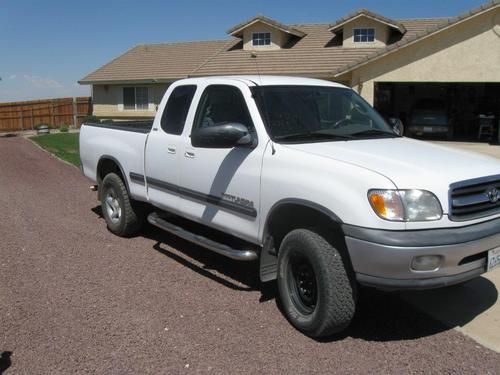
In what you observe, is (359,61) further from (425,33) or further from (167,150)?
(167,150)

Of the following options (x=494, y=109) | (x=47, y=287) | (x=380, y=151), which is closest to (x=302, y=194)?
(x=380, y=151)

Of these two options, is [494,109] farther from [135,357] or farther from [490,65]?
[135,357]

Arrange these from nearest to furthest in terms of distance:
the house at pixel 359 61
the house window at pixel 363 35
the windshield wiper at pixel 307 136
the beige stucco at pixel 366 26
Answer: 1. the windshield wiper at pixel 307 136
2. the house at pixel 359 61
3. the beige stucco at pixel 366 26
4. the house window at pixel 363 35

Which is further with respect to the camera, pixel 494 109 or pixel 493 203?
pixel 494 109

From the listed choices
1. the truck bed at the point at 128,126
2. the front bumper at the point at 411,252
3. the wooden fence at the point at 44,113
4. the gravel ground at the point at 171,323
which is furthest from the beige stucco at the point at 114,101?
A: the front bumper at the point at 411,252

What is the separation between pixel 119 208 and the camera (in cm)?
708

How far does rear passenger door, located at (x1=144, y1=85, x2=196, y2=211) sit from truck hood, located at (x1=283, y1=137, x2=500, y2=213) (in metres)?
1.70

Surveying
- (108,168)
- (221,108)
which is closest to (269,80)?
(221,108)

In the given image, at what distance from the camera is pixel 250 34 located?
85.9 feet

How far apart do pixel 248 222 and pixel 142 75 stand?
84.0 feet

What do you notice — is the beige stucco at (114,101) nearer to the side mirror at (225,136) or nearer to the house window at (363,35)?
the house window at (363,35)

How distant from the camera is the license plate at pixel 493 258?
397 centimetres

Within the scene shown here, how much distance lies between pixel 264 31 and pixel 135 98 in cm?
840

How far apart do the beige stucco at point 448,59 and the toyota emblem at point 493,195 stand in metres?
16.3
